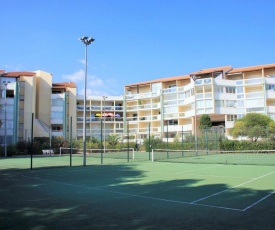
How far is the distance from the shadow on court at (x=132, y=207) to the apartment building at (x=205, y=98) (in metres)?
40.6

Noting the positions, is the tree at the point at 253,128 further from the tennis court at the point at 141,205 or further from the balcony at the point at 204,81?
the tennis court at the point at 141,205

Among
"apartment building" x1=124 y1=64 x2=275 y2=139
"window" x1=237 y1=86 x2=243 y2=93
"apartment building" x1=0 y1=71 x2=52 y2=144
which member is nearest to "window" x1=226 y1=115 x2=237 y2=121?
"apartment building" x1=124 y1=64 x2=275 y2=139

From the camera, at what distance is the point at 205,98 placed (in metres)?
59.9

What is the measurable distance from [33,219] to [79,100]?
74.3 m

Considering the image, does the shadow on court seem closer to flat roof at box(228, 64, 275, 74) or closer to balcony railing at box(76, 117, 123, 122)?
flat roof at box(228, 64, 275, 74)

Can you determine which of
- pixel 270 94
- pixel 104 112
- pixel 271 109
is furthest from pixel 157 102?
pixel 271 109

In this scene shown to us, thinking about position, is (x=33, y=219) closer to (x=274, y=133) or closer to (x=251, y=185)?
(x=251, y=185)

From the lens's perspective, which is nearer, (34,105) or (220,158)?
(220,158)

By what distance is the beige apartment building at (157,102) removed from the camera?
5638cm

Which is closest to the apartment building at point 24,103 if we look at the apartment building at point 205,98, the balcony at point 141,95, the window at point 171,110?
the apartment building at point 205,98

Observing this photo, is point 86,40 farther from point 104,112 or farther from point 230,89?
point 104,112

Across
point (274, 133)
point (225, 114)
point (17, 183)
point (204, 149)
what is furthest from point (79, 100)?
point (17, 183)

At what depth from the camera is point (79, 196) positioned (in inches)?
362

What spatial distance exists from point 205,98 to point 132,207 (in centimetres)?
5441
